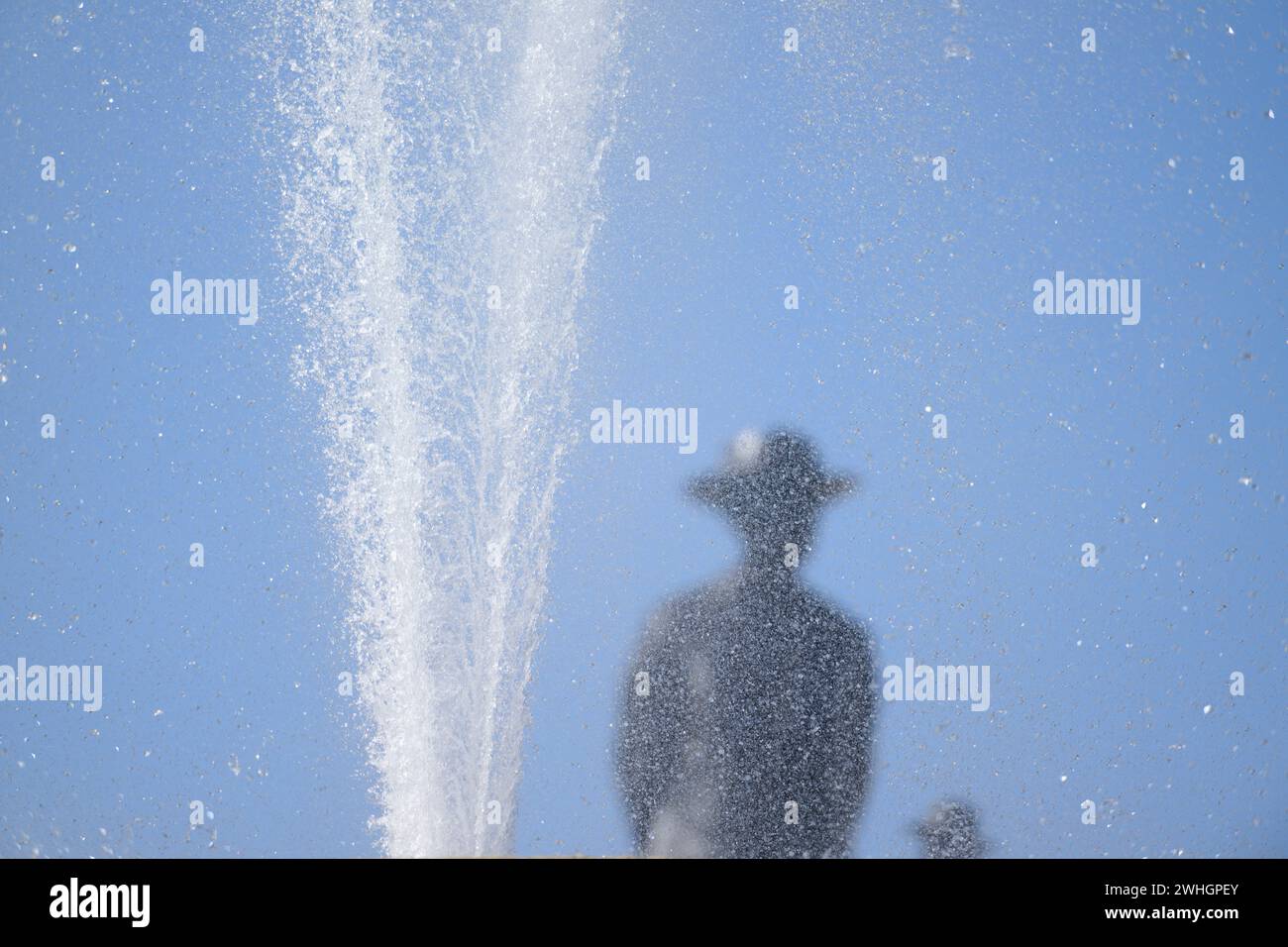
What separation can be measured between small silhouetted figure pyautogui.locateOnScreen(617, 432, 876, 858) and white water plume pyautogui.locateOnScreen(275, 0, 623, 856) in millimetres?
246

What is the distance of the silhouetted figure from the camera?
1.57 meters

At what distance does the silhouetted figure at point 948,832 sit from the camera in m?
1.57

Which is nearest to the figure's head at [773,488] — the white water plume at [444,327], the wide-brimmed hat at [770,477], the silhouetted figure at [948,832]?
the wide-brimmed hat at [770,477]

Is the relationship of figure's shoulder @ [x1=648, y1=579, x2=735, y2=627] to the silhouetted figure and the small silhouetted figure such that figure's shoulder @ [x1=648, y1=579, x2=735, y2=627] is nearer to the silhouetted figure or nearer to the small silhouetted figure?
the small silhouetted figure

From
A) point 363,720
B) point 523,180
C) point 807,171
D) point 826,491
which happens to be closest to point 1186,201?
point 807,171

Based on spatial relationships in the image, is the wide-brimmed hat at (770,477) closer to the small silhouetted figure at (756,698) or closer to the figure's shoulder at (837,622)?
the small silhouetted figure at (756,698)

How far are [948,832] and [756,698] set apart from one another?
42 centimetres

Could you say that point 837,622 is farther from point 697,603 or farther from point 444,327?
point 444,327

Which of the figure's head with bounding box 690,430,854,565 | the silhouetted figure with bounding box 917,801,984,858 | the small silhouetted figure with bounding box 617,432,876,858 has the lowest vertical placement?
the silhouetted figure with bounding box 917,801,984,858

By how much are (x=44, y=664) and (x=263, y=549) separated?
44 centimetres

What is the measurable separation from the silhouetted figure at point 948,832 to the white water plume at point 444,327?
76 cm

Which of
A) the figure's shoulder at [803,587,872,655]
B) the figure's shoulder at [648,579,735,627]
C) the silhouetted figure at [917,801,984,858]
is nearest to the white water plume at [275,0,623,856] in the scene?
the figure's shoulder at [648,579,735,627]

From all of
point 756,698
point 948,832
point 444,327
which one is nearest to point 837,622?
point 756,698

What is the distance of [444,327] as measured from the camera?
1604mm
